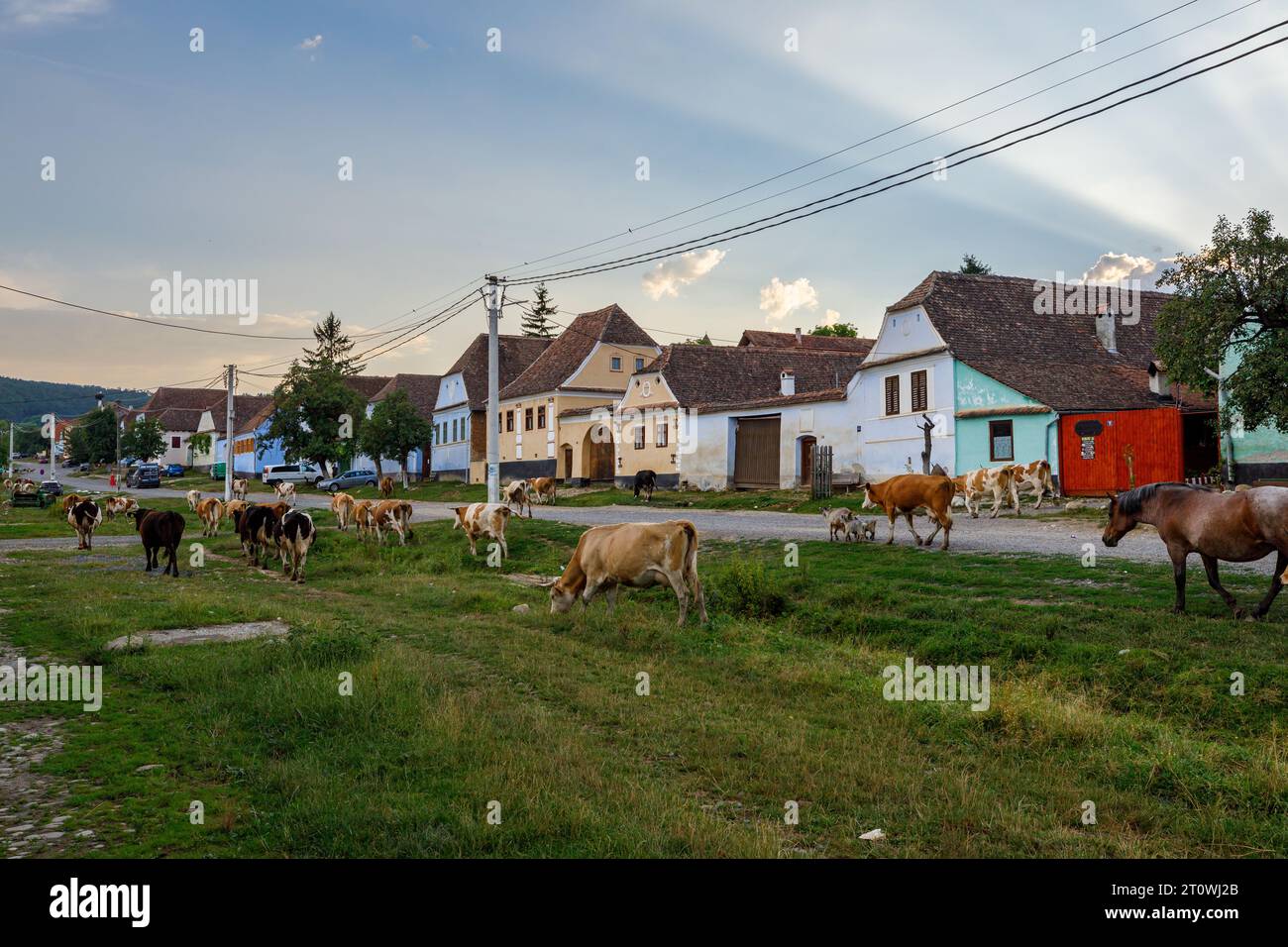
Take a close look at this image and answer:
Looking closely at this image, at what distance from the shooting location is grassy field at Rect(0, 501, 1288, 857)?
543 centimetres

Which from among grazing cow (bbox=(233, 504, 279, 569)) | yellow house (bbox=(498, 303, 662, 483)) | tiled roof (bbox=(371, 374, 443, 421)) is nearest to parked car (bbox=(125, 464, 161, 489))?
tiled roof (bbox=(371, 374, 443, 421))

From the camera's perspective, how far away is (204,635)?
11.9 meters

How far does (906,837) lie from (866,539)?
14.7m

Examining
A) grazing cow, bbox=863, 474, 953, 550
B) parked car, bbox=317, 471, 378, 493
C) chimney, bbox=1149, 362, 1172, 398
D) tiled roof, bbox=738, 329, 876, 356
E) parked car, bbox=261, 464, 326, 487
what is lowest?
grazing cow, bbox=863, 474, 953, 550

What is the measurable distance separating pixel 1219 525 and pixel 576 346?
47550mm

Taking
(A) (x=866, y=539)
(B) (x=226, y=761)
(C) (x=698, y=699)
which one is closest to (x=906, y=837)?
(C) (x=698, y=699)

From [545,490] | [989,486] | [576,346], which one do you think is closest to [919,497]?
[989,486]

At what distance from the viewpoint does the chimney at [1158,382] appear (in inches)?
1315

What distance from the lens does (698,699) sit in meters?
8.96

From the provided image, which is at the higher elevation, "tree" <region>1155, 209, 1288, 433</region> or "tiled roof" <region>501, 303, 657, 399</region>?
"tiled roof" <region>501, 303, 657, 399</region>

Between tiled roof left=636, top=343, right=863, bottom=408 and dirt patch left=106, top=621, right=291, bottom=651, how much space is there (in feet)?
112

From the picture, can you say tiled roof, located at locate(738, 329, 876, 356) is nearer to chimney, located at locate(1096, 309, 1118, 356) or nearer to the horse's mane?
chimney, located at locate(1096, 309, 1118, 356)
